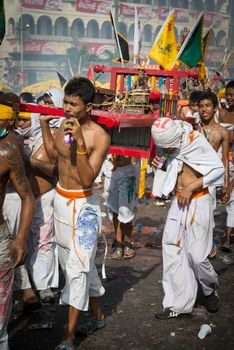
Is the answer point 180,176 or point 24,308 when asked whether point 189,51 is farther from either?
point 24,308

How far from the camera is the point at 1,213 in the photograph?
3.34 metres

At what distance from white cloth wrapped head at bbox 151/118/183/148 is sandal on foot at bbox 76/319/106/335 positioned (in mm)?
1829

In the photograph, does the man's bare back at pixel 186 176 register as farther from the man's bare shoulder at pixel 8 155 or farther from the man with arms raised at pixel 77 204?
the man's bare shoulder at pixel 8 155

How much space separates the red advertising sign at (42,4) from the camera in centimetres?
6125

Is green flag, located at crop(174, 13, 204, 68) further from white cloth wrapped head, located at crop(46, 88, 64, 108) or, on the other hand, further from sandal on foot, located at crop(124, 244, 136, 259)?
sandal on foot, located at crop(124, 244, 136, 259)

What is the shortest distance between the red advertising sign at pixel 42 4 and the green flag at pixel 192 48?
190ft

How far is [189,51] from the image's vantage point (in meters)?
7.45

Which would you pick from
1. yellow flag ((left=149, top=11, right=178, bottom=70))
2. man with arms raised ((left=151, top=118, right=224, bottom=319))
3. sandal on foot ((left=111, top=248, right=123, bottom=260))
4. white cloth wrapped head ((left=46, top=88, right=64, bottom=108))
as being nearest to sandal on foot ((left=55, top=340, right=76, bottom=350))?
man with arms raised ((left=151, top=118, right=224, bottom=319))

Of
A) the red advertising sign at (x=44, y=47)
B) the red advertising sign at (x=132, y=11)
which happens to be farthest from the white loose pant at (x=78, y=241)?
Result: the red advertising sign at (x=132, y=11)

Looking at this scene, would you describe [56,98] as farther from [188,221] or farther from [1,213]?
[1,213]

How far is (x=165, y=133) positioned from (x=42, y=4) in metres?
62.5

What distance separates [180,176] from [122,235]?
250 cm

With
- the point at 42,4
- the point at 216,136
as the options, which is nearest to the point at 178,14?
the point at 42,4

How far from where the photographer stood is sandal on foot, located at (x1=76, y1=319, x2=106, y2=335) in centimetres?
427
